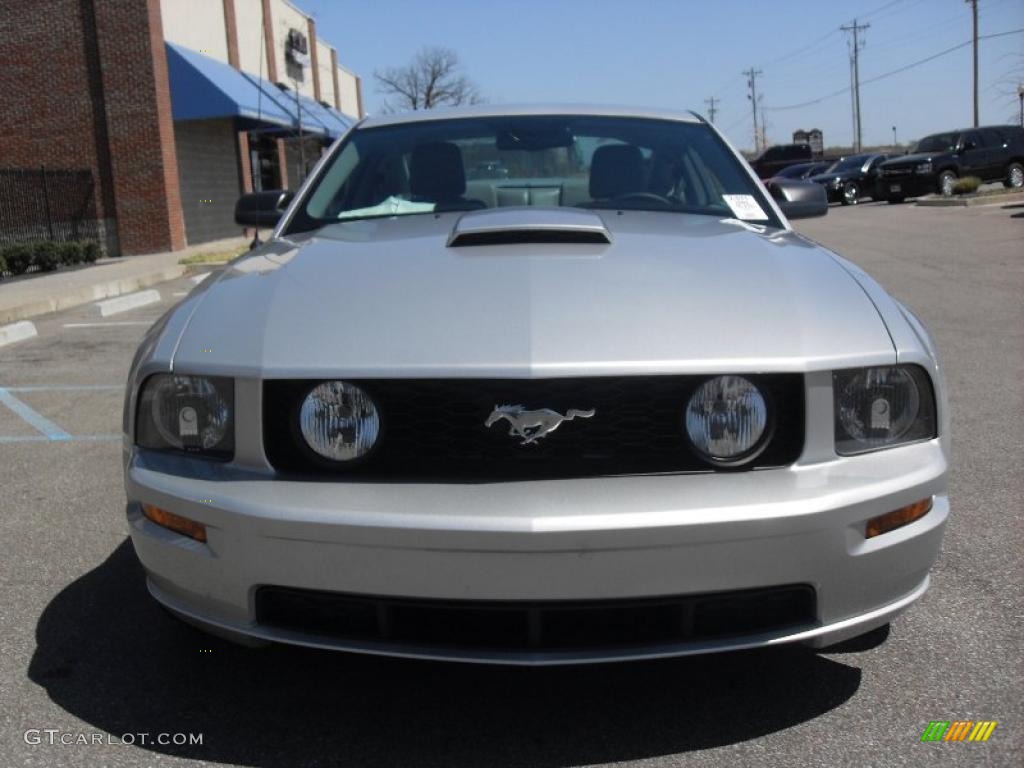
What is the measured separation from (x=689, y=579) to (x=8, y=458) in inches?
168

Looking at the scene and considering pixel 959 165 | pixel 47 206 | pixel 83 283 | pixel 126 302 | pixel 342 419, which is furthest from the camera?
pixel 959 165

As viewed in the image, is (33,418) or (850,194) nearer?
(33,418)

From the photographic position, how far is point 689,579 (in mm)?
2152

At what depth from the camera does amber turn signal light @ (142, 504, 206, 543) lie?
2.31 meters

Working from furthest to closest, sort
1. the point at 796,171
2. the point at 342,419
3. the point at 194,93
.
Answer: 1. the point at 796,171
2. the point at 194,93
3. the point at 342,419

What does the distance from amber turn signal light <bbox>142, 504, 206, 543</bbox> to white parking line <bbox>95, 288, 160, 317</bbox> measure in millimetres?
10180

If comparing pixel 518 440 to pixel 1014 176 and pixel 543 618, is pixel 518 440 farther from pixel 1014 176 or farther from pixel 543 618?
pixel 1014 176

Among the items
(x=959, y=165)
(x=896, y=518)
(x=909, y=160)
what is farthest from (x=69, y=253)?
(x=959, y=165)

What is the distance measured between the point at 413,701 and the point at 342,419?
78 centimetres

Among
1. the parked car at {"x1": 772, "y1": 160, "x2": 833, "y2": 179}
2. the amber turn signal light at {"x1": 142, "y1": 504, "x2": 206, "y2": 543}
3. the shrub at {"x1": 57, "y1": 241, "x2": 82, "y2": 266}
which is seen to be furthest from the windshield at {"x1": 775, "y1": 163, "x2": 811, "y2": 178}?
the amber turn signal light at {"x1": 142, "y1": 504, "x2": 206, "y2": 543}

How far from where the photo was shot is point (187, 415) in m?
2.44

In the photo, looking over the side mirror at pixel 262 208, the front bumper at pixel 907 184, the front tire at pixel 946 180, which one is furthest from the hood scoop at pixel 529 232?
the front tire at pixel 946 180

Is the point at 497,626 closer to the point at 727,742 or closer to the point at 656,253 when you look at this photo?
the point at 727,742

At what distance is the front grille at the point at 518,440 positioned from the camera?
90.1 inches
